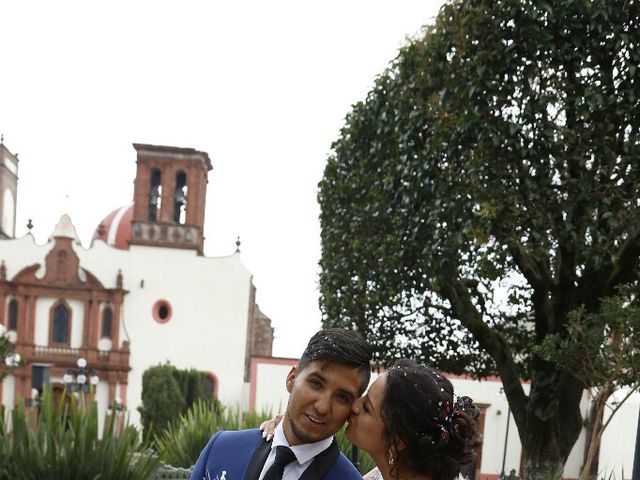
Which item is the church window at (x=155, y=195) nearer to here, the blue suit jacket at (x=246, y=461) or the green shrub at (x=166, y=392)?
the green shrub at (x=166, y=392)

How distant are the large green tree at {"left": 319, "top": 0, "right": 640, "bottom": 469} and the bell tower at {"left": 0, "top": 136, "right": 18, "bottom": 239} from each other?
30239 millimetres

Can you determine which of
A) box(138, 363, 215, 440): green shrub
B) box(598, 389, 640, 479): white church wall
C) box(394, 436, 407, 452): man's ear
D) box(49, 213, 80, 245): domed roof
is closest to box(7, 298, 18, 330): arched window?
box(49, 213, 80, 245): domed roof

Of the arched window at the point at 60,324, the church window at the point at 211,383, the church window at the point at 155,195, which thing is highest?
the church window at the point at 155,195

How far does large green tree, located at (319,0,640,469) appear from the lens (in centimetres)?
703

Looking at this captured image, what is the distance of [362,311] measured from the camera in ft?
33.2

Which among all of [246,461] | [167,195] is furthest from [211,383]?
[246,461]

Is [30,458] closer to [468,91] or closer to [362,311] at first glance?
[468,91]

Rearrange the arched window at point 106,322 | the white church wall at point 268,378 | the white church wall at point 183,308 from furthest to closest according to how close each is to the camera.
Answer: the arched window at point 106,322 → the white church wall at point 183,308 → the white church wall at point 268,378

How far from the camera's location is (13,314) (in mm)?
29172

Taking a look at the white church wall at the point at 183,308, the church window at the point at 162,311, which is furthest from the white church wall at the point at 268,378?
the church window at the point at 162,311

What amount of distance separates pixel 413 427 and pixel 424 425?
0.08 feet

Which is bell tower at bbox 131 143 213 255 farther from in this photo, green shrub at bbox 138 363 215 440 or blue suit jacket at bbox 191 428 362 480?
blue suit jacket at bbox 191 428 362 480

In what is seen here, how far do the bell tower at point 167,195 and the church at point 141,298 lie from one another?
0.12 feet

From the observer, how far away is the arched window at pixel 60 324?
2931 centimetres
